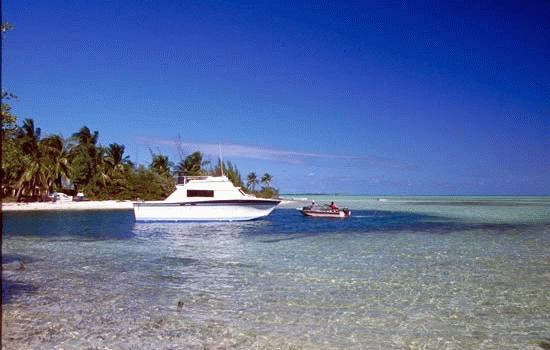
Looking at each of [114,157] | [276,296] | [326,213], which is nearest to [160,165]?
[114,157]

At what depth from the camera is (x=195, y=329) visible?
7520mm

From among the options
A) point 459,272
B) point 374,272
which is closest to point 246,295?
point 374,272

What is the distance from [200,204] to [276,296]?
21.9 m

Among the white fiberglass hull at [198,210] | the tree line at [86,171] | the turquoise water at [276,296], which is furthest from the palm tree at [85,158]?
the turquoise water at [276,296]

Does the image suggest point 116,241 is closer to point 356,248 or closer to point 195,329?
point 356,248

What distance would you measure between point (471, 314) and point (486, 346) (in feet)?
5.85

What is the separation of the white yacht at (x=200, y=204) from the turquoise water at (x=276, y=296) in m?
12.2

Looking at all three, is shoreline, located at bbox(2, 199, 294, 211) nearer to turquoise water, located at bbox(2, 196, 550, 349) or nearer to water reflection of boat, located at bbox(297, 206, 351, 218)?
water reflection of boat, located at bbox(297, 206, 351, 218)

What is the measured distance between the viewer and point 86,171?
199 feet

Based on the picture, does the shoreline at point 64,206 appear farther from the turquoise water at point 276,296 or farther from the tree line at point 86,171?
the turquoise water at point 276,296

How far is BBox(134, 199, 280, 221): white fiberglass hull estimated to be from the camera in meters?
31.2

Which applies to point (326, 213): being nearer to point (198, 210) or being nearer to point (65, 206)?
point (198, 210)

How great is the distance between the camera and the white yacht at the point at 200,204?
31.1 m

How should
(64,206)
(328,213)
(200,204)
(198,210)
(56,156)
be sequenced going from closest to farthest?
(200,204), (198,210), (328,213), (64,206), (56,156)
